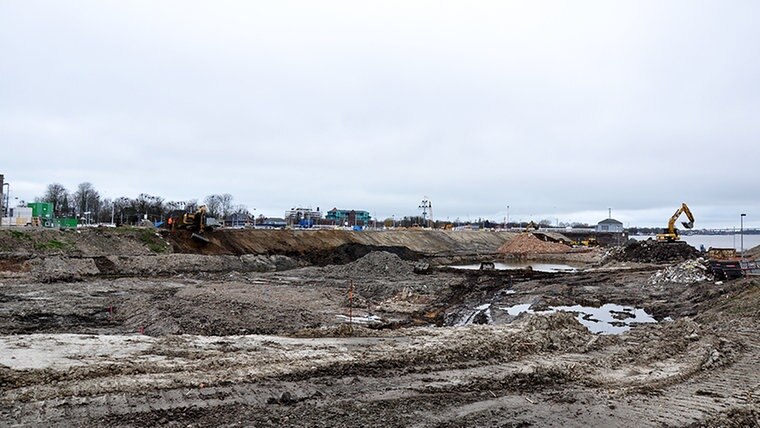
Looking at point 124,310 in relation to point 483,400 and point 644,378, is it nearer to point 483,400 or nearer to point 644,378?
point 483,400

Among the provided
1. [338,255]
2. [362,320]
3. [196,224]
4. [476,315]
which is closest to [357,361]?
[362,320]

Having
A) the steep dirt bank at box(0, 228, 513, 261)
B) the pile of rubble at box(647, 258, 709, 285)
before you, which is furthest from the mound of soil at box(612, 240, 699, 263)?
the steep dirt bank at box(0, 228, 513, 261)

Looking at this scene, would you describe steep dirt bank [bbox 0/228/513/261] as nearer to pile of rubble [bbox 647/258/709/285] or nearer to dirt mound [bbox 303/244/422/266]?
dirt mound [bbox 303/244/422/266]

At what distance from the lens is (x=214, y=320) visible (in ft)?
51.8

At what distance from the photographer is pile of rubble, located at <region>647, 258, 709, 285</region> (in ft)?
96.4

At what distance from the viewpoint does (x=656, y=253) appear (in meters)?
48.7

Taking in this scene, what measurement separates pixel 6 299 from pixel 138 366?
15.3 meters

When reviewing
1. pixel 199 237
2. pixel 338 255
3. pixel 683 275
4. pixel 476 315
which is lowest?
pixel 476 315

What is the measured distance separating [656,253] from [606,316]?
104 ft

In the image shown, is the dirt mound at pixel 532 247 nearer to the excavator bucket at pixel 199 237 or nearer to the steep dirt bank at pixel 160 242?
the steep dirt bank at pixel 160 242

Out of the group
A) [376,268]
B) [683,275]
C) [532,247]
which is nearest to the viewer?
[683,275]

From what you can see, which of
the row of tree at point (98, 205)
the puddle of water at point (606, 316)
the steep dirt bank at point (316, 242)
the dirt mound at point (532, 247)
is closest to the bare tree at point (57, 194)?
the row of tree at point (98, 205)

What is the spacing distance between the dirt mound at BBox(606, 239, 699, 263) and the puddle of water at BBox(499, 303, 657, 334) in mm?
27179

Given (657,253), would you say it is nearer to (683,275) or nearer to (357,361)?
(683,275)
